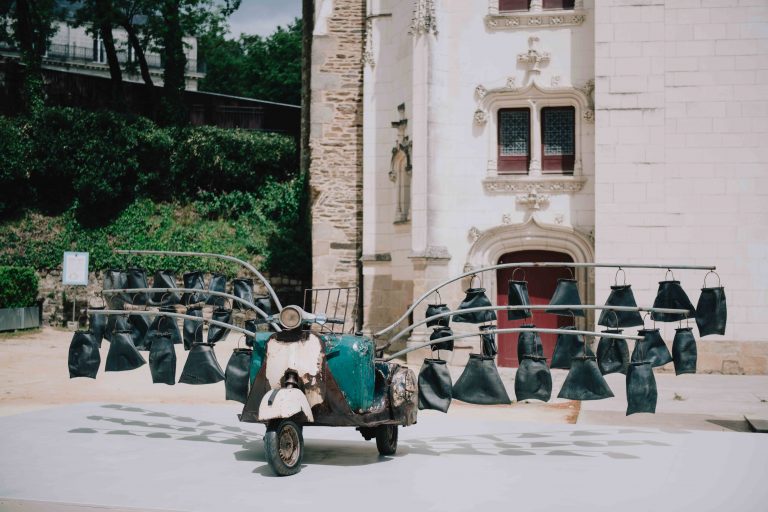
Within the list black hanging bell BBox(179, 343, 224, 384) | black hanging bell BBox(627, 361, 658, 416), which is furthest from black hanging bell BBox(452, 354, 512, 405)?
black hanging bell BBox(179, 343, 224, 384)

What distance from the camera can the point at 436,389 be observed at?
35.7 ft

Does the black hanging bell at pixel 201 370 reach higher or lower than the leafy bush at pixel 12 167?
lower

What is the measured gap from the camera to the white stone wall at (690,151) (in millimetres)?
20672

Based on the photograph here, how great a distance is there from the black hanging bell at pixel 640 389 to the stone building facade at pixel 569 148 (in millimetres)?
10669

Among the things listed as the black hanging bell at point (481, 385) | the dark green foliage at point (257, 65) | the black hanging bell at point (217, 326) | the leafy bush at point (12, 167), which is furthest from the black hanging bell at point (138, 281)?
the dark green foliage at point (257, 65)

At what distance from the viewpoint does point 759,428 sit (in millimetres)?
13047

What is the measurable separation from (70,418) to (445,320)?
205 inches

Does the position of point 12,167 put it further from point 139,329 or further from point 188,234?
point 139,329

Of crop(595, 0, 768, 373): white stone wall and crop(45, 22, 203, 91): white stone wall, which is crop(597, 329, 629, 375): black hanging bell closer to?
crop(595, 0, 768, 373): white stone wall

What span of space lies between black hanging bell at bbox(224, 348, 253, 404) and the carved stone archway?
11517 millimetres

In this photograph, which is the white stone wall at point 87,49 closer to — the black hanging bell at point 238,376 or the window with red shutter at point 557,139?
the window with red shutter at point 557,139

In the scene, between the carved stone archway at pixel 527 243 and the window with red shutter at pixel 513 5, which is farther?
the window with red shutter at pixel 513 5

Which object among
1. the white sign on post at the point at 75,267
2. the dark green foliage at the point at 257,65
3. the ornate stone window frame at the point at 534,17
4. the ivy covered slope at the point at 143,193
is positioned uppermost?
the dark green foliage at the point at 257,65

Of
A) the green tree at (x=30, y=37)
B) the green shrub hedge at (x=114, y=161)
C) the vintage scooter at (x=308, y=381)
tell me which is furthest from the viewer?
the green tree at (x=30, y=37)
